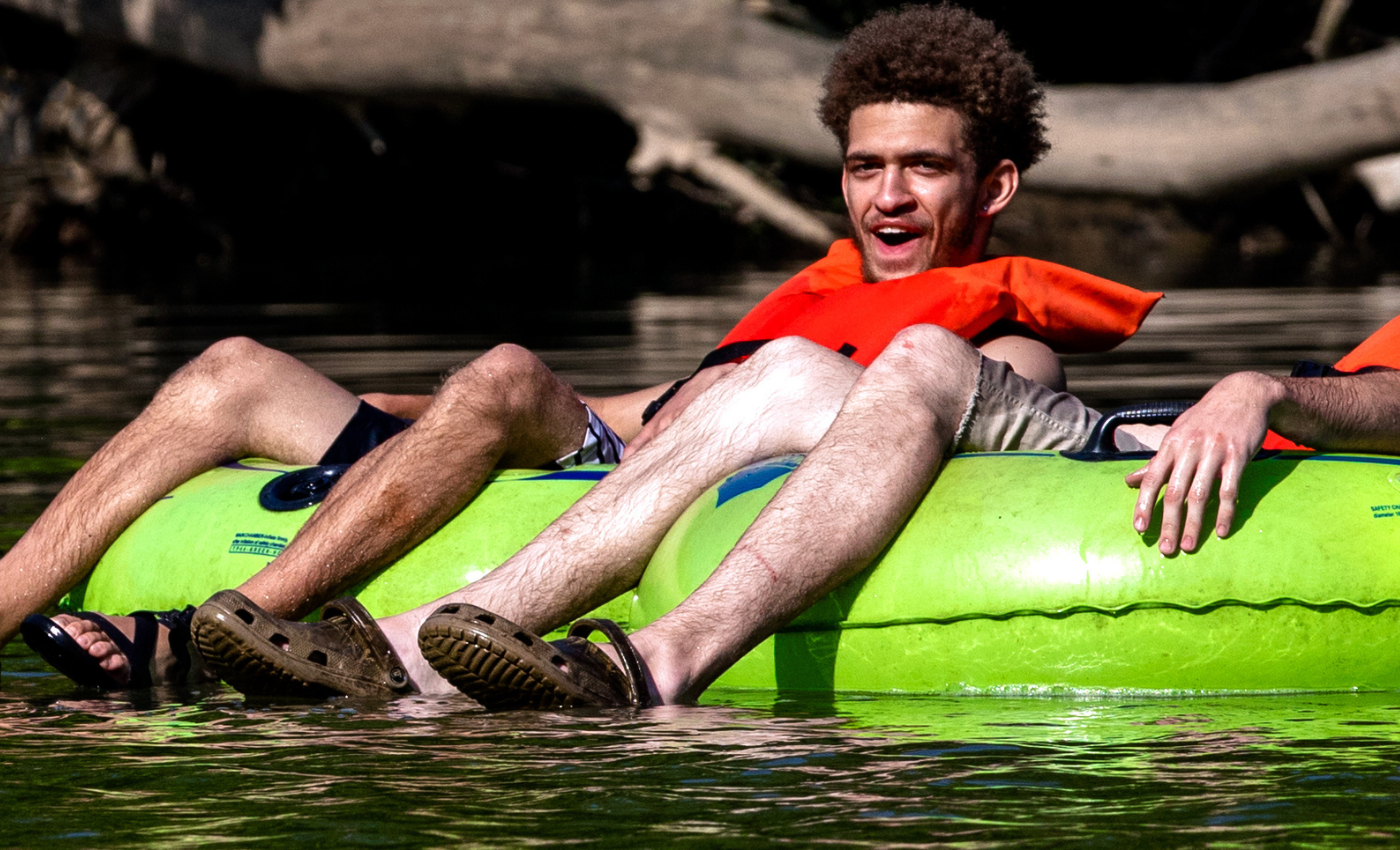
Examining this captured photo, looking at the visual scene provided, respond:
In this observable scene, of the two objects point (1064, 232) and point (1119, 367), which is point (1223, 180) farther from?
point (1064, 232)

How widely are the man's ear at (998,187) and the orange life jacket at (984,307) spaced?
0.59 feet

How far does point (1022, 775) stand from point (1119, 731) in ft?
1.19

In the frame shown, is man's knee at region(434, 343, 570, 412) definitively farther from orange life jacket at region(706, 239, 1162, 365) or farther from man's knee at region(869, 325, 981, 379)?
man's knee at region(869, 325, 981, 379)

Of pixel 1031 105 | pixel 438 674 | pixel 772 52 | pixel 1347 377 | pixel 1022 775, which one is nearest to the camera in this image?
pixel 1022 775

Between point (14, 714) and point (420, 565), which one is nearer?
point (14, 714)

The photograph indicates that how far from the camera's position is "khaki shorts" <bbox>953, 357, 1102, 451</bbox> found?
134 inches

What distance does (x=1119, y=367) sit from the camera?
29.9ft

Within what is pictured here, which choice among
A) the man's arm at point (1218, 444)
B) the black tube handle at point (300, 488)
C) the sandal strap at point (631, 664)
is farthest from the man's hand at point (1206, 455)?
the black tube handle at point (300, 488)

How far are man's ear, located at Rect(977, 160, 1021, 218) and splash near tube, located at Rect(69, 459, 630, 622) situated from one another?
0.94 meters

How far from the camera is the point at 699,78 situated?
1213cm

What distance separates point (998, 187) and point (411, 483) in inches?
52.4

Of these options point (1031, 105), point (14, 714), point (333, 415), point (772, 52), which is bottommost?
point (14, 714)

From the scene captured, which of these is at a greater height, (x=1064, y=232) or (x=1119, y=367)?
(x=1064, y=232)

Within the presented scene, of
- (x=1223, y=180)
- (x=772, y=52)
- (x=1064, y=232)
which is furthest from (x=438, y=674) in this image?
(x=1064, y=232)
